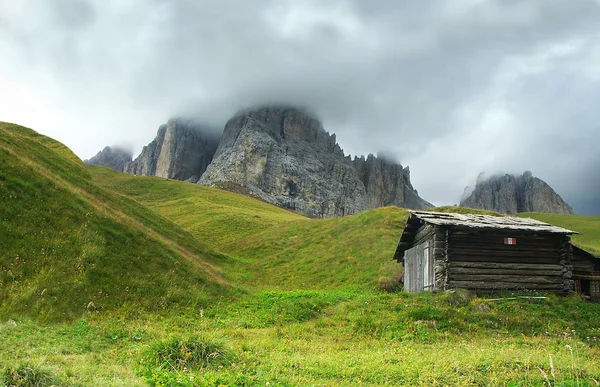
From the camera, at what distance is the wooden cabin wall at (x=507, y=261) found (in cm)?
2244

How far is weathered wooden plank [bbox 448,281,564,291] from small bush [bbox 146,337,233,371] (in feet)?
51.6

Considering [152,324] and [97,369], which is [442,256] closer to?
[152,324]

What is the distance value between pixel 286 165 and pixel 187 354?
152323 mm

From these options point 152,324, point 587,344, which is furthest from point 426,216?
point 152,324

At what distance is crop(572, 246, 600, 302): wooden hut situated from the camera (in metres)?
24.9

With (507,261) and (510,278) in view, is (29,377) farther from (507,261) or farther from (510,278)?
(507,261)

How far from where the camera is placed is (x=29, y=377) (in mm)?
7121

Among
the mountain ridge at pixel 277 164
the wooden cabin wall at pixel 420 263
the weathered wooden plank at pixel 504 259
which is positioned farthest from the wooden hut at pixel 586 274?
the mountain ridge at pixel 277 164

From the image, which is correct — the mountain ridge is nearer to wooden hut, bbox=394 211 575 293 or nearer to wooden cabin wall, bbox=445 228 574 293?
wooden hut, bbox=394 211 575 293

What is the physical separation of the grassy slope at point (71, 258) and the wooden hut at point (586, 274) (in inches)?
901

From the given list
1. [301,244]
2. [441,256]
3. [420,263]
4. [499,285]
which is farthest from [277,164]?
[499,285]

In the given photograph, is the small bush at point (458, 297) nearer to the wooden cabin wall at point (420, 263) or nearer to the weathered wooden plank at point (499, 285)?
the weathered wooden plank at point (499, 285)

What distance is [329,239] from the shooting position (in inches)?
1753

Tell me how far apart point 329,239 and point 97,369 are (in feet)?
119
